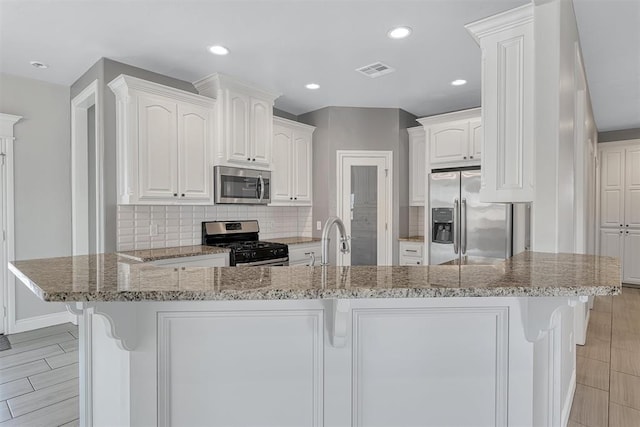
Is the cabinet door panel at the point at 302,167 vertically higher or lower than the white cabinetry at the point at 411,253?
higher

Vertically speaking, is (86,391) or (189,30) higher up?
(189,30)

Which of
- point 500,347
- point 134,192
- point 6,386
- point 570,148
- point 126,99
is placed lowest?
point 6,386

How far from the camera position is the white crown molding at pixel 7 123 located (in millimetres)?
3623

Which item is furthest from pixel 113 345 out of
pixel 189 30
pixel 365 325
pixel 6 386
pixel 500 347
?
pixel 189 30

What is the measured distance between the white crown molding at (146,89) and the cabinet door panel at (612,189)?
643cm

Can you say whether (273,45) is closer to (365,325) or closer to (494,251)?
(365,325)

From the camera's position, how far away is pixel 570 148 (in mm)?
2375

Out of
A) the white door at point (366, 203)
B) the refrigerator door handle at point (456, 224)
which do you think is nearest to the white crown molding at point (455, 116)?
the white door at point (366, 203)

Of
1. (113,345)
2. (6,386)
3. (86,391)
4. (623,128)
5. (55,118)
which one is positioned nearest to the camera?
(113,345)

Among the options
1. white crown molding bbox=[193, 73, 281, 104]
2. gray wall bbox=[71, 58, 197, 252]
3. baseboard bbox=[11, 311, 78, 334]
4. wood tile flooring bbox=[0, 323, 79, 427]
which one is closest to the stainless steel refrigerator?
white crown molding bbox=[193, 73, 281, 104]

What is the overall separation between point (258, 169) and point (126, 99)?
1.47 m

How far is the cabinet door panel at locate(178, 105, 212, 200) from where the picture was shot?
3.62 m

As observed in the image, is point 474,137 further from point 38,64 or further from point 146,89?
point 38,64

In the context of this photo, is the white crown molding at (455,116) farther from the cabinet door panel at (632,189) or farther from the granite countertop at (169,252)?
the cabinet door panel at (632,189)
